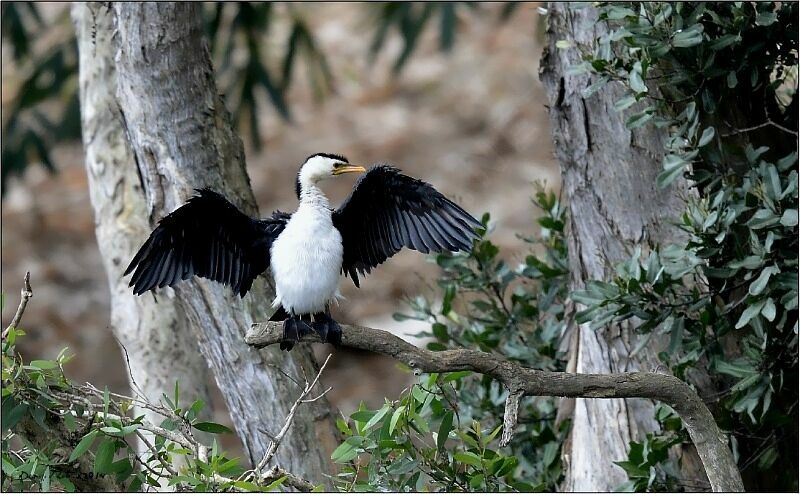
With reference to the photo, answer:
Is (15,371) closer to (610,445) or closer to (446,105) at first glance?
(610,445)

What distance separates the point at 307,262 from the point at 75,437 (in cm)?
86

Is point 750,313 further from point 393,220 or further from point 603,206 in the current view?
point 393,220

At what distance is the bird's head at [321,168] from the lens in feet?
11.3

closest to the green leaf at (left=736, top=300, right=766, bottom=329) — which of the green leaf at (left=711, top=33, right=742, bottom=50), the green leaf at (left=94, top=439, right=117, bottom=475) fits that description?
the green leaf at (left=711, top=33, right=742, bottom=50)

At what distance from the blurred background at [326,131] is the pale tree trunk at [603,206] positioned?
109 inches

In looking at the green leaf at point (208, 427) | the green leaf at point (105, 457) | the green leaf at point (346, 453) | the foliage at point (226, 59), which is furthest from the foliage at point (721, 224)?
the foliage at point (226, 59)

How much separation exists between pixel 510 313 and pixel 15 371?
84.8 inches

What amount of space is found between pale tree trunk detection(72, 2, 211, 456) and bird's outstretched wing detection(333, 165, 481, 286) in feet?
5.00

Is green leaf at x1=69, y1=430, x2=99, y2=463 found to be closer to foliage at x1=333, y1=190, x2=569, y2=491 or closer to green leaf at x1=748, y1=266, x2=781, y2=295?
foliage at x1=333, y1=190, x2=569, y2=491

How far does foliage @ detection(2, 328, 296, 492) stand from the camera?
107 inches

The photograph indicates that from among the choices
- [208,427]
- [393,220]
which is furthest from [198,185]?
[208,427]

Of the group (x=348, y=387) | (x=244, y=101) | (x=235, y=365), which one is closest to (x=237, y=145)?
(x=235, y=365)

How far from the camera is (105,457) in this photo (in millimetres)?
2773

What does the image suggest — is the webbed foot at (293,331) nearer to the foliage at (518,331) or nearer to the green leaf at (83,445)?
the green leaf at (83,445)
